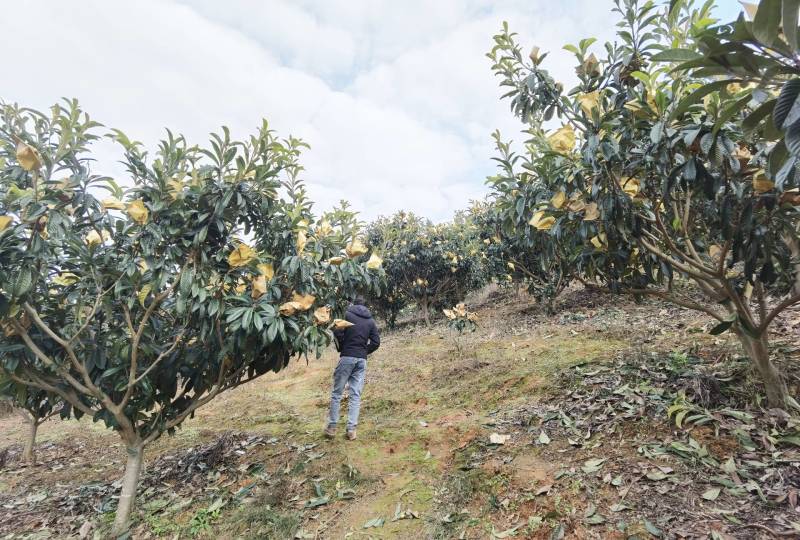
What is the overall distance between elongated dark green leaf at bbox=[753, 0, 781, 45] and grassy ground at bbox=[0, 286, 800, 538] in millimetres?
2342

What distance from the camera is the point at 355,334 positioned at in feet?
14.9

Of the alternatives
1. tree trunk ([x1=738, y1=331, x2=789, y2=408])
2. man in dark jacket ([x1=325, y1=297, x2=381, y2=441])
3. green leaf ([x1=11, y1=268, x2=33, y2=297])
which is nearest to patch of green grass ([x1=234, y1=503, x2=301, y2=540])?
man in dark jacket ([x1=325, y1=297, x2=381, y2=441])

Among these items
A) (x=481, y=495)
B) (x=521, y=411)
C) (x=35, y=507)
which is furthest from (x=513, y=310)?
(x=35, y=507)

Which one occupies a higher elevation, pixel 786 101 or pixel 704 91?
pixel 704 91

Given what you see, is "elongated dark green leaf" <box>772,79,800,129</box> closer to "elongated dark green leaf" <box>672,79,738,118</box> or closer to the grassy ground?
"elongated dark green leaf" <box>672,79,738,118</box>

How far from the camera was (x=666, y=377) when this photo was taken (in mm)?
3717

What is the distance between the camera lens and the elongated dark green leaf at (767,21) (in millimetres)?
1170

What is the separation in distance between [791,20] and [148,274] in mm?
3628

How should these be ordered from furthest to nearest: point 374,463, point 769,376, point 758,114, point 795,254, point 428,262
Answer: point 428,262
point 374,463
point 795,254
point 769,376
point 758,114

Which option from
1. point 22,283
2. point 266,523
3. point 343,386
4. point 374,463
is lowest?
point 266,523

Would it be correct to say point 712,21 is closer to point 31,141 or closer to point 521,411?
point 521,411

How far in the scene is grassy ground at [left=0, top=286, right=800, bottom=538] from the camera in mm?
2920

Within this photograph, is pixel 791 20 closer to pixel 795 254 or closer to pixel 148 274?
pixel 795 254

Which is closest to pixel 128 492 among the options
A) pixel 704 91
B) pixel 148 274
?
pixel 148 274
